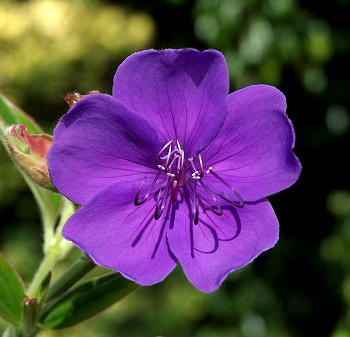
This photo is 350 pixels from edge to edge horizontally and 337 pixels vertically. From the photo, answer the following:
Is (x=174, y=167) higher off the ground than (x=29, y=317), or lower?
higher

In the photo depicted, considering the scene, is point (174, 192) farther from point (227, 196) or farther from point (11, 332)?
point (11, 332)

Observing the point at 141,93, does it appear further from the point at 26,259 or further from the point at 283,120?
the point at 26,259

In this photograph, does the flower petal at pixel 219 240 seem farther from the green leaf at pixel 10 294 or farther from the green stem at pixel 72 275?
the green leaf at pixel 10 294

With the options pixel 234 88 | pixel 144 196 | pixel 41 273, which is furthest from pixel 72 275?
pixel 234 88

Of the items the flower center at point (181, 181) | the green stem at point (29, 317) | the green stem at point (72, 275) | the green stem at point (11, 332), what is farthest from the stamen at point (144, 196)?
A: the green stem at point (11, 332)

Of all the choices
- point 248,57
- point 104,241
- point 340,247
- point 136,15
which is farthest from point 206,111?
point 136,15
